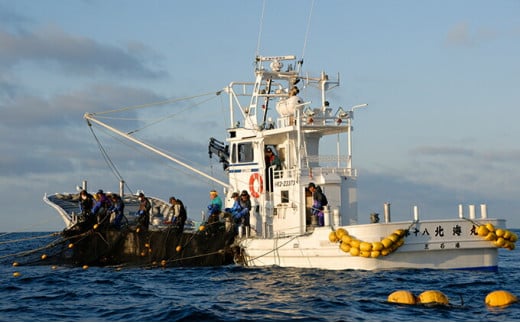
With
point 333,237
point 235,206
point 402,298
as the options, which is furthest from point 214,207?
point 402,298

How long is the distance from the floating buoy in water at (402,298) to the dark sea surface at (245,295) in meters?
0.23

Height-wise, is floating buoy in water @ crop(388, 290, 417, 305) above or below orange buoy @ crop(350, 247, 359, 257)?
below

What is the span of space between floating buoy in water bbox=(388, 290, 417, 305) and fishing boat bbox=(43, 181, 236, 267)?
9680 millimetres

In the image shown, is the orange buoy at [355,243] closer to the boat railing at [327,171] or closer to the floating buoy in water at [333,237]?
the floating buoy in water at [333,237]

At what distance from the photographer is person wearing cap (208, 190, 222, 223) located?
26.1 meters

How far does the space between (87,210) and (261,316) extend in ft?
47.6

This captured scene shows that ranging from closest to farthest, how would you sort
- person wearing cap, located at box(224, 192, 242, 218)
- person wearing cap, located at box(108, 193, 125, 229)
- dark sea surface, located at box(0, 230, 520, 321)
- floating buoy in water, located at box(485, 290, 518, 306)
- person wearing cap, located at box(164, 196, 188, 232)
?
dark sea surface, located at box(0, 230, 520, 321) → floating buoy in water, located at box(485, 290, 518, 306) → person wearing cap, located at box(224, 192, 242, 218) → person wearing cap, located at box(164, 196, 188, 232) → person wearing cap, located at box(108, 193, 125, 229)

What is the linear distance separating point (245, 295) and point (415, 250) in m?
5.53

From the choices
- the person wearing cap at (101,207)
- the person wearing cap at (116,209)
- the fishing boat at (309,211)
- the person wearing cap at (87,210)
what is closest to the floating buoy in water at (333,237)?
the fishing boat at (309,211)

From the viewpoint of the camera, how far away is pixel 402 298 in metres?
16.4

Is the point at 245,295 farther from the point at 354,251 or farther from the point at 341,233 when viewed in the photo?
the point at 341,233

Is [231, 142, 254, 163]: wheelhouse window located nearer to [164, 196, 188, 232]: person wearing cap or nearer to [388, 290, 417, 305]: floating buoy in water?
[164, 196, 188, 232]: person wearing cap

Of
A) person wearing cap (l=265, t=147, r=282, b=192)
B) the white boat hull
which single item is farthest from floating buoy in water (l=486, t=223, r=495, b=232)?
person wearing cap (l=265, t=147, r=282, b=192)

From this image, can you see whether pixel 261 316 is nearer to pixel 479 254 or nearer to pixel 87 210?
pixel 479 254
